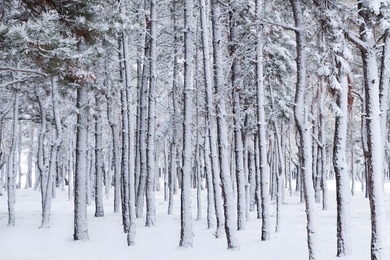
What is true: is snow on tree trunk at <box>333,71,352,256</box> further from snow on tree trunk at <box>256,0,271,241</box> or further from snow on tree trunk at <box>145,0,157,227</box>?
snow on tree trunk at <box>145,0,157,227</box>

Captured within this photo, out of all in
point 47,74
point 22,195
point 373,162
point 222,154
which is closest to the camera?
point 373,162

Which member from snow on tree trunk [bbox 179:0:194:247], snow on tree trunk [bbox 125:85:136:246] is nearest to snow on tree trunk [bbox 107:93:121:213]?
snow on tree trunk [bbox 125:85:136:246]

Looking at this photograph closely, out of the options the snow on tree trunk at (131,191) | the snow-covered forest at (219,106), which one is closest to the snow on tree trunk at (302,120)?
the snow-covered forest at (219,106)

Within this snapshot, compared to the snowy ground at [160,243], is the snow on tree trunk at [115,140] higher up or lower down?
higher up

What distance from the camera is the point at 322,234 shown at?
14297 millimetres

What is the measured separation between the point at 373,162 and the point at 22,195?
37772mm

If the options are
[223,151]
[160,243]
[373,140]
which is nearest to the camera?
[373,140]

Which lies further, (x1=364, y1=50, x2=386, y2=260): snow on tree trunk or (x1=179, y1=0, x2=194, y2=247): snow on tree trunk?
(x1=179, y1=0, x2=194, y2=247): snow on tree trunk

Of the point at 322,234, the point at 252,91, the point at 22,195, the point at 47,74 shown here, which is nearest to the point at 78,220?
the point at 47,74

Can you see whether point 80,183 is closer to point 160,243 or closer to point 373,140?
point 160,243

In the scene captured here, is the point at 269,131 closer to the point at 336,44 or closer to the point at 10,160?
the point at 10,160

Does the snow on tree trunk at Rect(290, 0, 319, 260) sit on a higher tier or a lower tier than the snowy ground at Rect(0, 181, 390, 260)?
higher

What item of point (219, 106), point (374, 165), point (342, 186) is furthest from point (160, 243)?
point (374, 165)

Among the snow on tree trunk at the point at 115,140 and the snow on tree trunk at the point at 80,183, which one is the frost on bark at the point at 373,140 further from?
the snow on tree trunk at the point at 115,140
